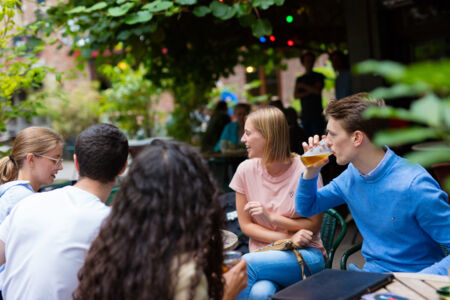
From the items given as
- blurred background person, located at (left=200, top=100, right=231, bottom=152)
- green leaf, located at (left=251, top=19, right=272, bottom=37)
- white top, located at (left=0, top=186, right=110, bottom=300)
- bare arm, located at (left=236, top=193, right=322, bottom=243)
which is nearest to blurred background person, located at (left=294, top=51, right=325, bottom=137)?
blurred background person, located at (left=200, top=100, right=231, bottom=152)

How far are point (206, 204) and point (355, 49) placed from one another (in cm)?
590

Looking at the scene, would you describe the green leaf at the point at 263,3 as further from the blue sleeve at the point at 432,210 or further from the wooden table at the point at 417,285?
the wooden table at the point at 417,285

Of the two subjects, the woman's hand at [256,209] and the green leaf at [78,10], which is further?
the green leaf at [78,10]

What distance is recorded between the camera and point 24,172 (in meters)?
2.77

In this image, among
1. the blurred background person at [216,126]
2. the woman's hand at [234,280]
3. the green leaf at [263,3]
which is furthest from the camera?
the blurred background person at [216,126]

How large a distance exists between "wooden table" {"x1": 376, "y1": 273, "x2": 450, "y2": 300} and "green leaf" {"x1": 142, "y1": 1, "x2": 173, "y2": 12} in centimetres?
371

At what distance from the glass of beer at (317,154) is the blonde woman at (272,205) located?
1.20 ft

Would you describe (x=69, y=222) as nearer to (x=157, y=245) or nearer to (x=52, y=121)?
(x=157, y=245)

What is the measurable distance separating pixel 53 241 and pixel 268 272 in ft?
3.79

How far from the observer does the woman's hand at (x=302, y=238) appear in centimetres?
249

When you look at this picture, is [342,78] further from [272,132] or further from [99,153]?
[99,153]

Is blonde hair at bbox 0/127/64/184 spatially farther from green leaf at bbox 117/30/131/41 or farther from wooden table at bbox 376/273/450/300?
green leaf at bbox 117/30/131/41

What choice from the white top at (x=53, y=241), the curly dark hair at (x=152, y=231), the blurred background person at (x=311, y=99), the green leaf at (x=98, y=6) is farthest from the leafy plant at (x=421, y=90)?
the blurred background person at (x=311, y=99)

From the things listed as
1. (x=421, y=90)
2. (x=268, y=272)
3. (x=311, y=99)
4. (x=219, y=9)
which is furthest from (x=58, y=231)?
(x=311, y=99)
